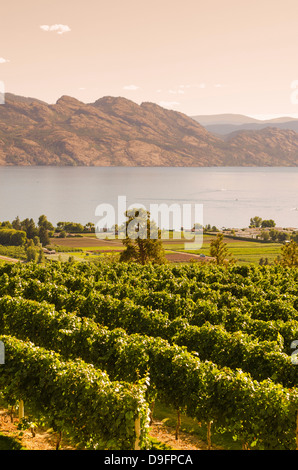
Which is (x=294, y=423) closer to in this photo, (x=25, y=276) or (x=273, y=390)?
(x=273, y=390)

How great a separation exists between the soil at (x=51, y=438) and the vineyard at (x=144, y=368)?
2.81 ft

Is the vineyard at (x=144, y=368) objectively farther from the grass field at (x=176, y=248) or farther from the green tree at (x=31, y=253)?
the green tree at (x=31, y=253)

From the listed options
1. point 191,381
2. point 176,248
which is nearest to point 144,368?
point 191,381

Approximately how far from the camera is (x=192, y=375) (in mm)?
14742

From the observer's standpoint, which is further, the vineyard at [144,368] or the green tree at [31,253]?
the green tree at [31,253]

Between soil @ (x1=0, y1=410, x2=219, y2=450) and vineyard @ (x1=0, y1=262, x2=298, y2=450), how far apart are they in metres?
0.86

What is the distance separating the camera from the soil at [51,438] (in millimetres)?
14656

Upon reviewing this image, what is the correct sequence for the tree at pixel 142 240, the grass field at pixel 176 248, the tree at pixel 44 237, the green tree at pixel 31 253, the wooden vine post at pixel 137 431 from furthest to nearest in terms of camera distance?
1. the tree at pixel 44 237
2. the green tree at pixel 31 253
3. the grass field at pixel 176 248
4. the tree at pixel 142 240
5. the wooden vine post at pixel 137 431

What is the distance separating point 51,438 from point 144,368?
13.7 ft

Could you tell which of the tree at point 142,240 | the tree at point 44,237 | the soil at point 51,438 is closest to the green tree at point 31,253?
the tree at point 44,237

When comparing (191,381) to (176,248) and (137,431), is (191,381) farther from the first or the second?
(176,248)

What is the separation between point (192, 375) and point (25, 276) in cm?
2144

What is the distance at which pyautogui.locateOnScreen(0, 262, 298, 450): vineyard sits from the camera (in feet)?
42.0
